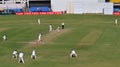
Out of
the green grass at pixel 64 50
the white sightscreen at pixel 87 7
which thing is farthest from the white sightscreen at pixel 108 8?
the green grass at pixel 64 50

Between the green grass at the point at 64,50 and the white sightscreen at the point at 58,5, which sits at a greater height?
the white sightscreen at the point at 58,5

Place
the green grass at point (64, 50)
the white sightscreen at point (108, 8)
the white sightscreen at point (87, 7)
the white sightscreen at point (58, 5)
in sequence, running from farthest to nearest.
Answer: the white sightscreen at point (58, 5), the white sightscreen at point (87, 7), the white sightscreen at point (108, 8), the green grass at point (64, 50)

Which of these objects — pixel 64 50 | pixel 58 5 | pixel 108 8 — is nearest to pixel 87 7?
pixel 108 8

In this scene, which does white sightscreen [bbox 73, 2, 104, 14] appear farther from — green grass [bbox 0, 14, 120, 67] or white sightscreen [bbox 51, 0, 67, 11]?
green grass [bbox 0, 14, 120, 67]

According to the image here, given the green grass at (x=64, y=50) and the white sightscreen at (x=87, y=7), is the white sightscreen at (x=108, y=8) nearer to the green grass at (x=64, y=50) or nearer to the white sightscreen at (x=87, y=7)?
the white sightscreen at (x=87, y=7)

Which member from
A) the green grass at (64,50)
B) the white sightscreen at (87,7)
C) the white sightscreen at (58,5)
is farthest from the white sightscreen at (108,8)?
the green grass at (64,50)

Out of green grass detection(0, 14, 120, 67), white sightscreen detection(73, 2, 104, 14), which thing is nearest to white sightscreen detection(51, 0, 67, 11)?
white sightscreen detection(73, 2, 104, 14)

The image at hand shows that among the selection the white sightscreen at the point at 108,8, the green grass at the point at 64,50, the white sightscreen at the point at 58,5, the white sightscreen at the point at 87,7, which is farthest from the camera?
the white sightscreen at the point at 58,5

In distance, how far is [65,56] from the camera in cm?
4947

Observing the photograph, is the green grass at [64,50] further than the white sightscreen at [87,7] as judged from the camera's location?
No

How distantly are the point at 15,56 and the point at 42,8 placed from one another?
380 ft

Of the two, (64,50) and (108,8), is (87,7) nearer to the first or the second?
(108,8)

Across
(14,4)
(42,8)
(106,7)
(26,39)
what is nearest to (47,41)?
(26,39)

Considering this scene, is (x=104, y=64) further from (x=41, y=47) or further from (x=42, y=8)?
(x=42, y=8)
